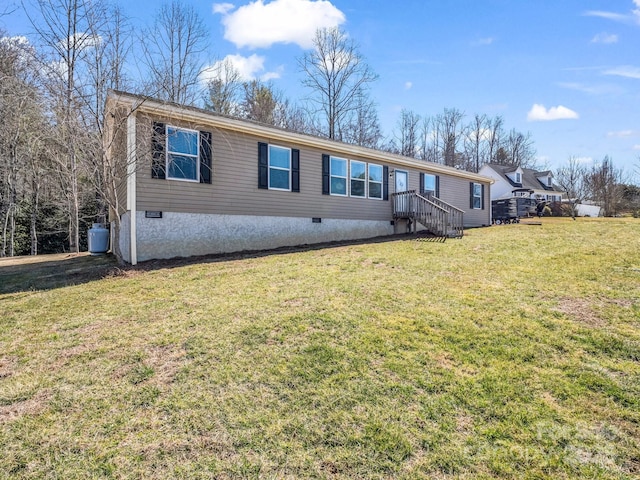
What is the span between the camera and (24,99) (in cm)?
745

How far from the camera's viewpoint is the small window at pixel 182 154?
8391 millimetres

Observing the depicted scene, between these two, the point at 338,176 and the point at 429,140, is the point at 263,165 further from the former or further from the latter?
the point at 429,140

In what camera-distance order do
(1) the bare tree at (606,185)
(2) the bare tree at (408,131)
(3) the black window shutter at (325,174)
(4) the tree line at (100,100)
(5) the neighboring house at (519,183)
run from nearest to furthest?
(4) the tree line at (100,100) < (3) the black window shutter at (325,174) < (1) the bare tree at (606,185) < (5) the neighboring house at (519,183) < (2) the bare tree at (408,131)

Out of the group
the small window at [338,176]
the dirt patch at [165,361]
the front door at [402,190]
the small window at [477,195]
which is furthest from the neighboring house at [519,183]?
the dirt patch at [165,361]

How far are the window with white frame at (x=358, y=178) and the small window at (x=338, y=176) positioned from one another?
34cm

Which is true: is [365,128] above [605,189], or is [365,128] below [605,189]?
above

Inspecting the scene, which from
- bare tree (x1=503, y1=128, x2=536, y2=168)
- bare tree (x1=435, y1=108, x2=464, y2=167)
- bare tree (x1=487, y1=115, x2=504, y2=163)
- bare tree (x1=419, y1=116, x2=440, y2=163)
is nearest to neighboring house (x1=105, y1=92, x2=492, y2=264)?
bare tree (x1=419, y1=116, x2=440, y2=163)

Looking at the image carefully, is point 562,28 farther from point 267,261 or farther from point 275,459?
point 275,459

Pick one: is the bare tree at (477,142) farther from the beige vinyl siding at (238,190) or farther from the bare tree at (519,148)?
the beige vinyl siding at (238,190)

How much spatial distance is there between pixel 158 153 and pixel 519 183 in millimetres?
34559

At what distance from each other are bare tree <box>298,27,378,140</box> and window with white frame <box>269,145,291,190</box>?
51.7 feet

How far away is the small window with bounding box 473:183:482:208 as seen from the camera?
58.4 feet

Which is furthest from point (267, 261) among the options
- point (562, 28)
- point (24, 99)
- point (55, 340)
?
point (562, 28)

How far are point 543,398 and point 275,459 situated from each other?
2.19 metres
